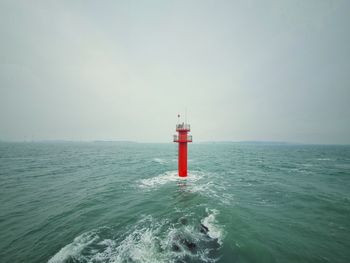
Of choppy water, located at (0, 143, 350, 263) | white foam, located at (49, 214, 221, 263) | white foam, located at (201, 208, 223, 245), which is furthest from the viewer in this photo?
white foam, located at (201, 208, 223, 245)

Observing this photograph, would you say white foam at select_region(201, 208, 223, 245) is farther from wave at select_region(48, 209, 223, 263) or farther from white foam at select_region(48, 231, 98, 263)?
white foam at select_region(48, 231, 98, 263)

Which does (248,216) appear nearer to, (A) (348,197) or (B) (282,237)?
(B) (282,237)

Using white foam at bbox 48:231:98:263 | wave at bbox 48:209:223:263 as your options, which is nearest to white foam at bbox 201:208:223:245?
wave at bbox 48:209:223:263

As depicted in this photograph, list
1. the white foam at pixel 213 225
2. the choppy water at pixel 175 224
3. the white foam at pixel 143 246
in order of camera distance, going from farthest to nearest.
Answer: the white foam at pixel 213 225 → the choppy water at pixel 175 224 → the white foam at pixel 143 246

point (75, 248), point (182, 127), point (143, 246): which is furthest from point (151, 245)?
point (182, 127)

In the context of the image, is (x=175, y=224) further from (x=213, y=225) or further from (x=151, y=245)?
(x=213, y=225)

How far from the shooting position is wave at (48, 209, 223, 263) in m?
7.45

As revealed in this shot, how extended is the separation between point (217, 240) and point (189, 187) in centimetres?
946

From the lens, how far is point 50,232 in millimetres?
9875

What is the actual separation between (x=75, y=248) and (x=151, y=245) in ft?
13.0

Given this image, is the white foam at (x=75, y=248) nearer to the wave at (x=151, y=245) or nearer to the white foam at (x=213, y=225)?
the wave at (x=151, y=245)

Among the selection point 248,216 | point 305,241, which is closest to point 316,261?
point 305,241

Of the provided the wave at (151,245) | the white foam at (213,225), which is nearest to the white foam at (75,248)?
the wave at (151,245)

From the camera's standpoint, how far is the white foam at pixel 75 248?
24.7ft
